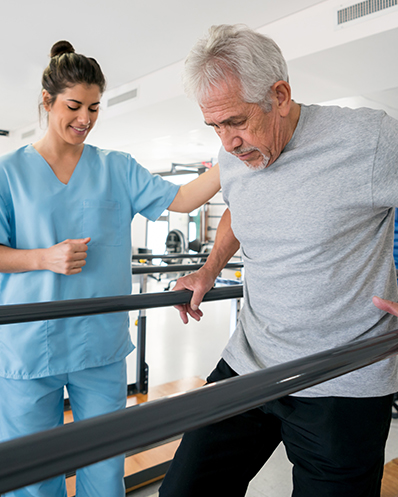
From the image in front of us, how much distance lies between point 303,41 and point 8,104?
5.78m

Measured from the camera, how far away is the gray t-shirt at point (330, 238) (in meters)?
0.97

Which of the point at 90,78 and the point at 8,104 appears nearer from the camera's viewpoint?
the point at 90,78

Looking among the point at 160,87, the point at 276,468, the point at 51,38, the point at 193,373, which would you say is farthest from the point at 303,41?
the point at 276,468

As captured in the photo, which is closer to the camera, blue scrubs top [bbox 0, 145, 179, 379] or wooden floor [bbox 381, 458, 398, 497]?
blue scrubs top [bbox 0, 145, 179, 379]

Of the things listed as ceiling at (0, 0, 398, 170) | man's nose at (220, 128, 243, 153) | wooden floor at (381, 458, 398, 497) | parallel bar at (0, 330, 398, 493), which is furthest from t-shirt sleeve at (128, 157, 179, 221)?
ceiling at (0, 0, 398, 170)

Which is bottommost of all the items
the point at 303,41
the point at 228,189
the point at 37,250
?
the point at 37,250

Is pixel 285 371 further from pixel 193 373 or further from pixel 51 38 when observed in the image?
pixel 51 38

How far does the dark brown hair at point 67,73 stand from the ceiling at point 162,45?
185cm

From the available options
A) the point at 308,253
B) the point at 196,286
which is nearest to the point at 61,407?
the point at 196,286

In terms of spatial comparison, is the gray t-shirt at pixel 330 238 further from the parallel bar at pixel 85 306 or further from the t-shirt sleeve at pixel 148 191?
the t-shirt sleeve at pixel 148 191

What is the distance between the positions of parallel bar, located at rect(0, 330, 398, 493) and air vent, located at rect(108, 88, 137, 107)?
591 cm

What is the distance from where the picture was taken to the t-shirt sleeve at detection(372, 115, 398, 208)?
93 cm

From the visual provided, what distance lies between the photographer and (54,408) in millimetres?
1341

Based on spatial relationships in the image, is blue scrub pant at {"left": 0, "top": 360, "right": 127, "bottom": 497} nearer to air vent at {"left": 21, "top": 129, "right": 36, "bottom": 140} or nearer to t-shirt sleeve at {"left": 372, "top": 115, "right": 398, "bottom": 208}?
t-shirt sleeve at {"left": 372, "top": 115, "right": 398, "bottom": 208}
